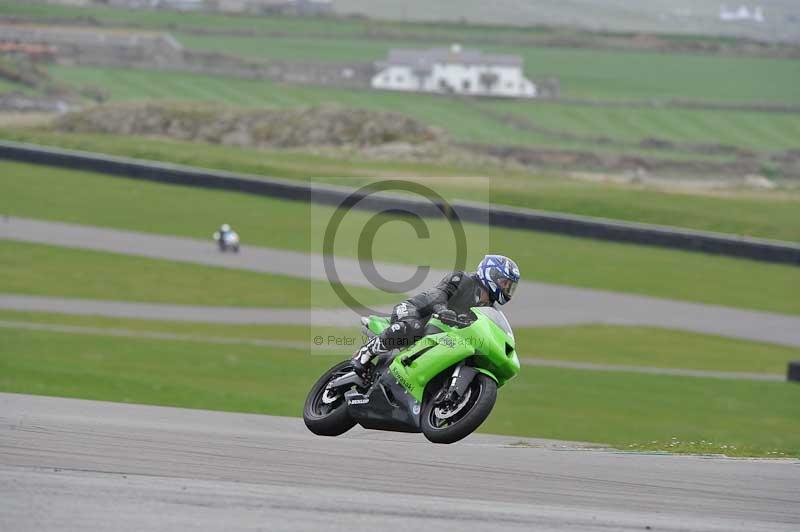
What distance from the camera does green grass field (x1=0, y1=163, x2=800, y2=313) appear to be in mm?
31406

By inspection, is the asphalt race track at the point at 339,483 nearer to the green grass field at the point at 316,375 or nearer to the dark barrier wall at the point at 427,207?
the green grass field at the point at 316,375

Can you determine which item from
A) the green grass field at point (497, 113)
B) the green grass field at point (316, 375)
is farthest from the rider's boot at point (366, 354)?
the green grass field at point (497, 113)

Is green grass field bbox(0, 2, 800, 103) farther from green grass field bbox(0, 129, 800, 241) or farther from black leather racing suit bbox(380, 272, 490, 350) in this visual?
black leather racing suit bbox(380, 272, 490, 350)

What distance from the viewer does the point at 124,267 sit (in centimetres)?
2906

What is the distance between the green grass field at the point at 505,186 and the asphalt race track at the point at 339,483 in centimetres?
2843

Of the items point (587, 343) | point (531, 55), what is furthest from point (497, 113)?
point (587, 343)

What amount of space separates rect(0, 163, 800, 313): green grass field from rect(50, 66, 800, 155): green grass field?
149 ft

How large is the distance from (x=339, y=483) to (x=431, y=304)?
10.4 ft

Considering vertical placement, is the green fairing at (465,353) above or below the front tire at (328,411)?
above

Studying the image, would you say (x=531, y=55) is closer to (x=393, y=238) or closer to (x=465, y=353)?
(x=393, y=238)

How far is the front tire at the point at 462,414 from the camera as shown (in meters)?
10.5

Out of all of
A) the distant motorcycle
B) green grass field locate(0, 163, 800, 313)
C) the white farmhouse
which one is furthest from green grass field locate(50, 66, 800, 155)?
the distant motorcycle

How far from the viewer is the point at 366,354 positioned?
11.9 meters

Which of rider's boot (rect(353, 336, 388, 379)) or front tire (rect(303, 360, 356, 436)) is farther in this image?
front tire (rect(303, 360, 356, 436))
